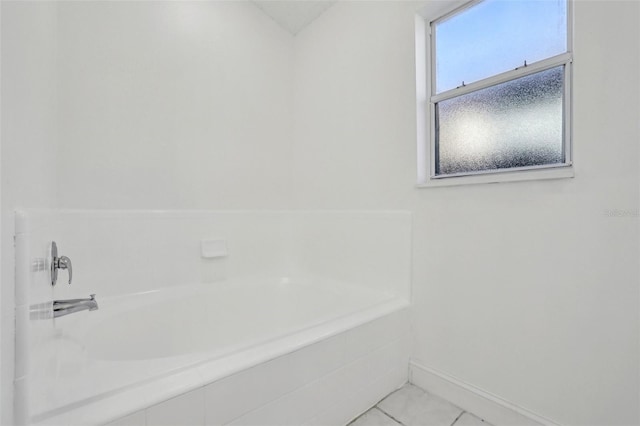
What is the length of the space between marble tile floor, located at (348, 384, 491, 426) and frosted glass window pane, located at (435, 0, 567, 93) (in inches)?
66.5

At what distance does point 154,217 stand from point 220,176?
510mm

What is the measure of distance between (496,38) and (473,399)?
70.6 inches

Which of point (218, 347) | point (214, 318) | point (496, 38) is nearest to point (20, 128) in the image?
point (218, 347)

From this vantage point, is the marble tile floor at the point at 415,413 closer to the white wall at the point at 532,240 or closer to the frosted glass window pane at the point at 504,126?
the white wall at the point at 532,240

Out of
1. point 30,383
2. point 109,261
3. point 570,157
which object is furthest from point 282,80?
point 30,383

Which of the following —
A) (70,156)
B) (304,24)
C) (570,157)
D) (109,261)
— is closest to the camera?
(570,157)

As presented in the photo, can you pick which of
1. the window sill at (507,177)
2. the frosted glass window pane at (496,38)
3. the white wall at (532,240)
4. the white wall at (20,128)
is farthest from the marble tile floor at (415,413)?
the frosted glass window pane at (496,38)

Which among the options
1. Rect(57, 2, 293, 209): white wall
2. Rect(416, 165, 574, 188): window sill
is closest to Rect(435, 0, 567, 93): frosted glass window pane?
Rect(416, 165, 574, 188): window sill

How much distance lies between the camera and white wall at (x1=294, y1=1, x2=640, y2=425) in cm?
101

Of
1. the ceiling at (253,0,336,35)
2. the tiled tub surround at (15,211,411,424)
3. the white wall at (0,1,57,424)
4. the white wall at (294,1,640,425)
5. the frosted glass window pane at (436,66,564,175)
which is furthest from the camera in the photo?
the ceiling at (253,0,336,35)

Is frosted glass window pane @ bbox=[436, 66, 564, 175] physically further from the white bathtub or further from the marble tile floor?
the marble tile floor

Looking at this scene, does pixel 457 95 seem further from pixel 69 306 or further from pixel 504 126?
pixel 69 306

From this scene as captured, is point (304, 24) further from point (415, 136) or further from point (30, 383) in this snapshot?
point (30, 383)

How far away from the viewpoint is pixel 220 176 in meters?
2.04
